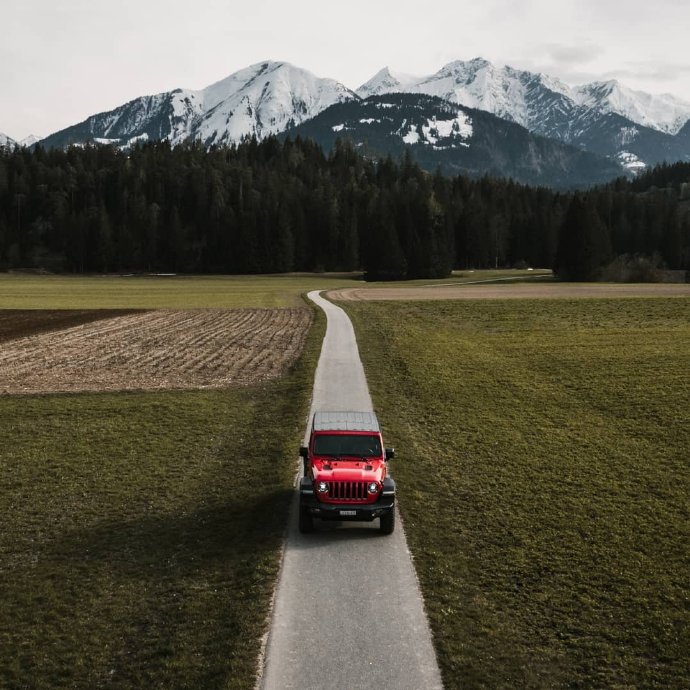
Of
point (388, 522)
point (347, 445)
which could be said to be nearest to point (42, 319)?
point (347, 445)

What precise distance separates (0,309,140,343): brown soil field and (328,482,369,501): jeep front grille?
128 ft

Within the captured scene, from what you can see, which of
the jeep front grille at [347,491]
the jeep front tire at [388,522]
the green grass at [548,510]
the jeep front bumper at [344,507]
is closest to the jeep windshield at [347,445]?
the jeep front grille at [347,491]

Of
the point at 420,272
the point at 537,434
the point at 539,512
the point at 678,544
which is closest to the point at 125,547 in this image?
the point at 539,512

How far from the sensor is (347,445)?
602 inches

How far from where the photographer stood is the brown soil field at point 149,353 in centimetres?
3169

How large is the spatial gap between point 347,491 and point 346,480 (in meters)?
0.25

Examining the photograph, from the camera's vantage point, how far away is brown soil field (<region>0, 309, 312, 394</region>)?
3169 centimetres

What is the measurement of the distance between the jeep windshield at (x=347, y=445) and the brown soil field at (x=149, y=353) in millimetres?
15944

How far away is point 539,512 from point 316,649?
25.6 ft

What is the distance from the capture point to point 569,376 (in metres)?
33.1

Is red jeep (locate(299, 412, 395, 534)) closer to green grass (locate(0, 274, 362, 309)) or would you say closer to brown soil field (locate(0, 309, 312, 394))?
brown soil field (locate(0, 309, 312, 394))

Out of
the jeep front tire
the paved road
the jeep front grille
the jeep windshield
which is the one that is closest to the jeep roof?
the jeep windshield

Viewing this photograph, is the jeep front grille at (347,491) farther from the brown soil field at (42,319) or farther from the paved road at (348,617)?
the brown soil field at (42,319)

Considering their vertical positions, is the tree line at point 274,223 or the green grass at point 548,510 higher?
the tree line at point 274,223
